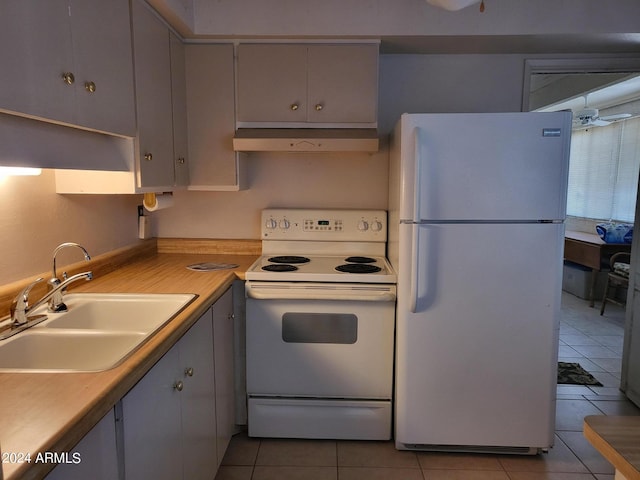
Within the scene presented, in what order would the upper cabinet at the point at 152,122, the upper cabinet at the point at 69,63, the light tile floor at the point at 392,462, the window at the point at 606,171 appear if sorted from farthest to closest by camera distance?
the window at the point at 606,171
the light tile floor at the point at 392,462
the upper cabinet at the point at 152,122
the upper cabinet at the point at 69,63

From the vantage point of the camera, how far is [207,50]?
2.43 metres

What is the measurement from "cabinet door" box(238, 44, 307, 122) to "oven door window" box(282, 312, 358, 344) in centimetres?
105

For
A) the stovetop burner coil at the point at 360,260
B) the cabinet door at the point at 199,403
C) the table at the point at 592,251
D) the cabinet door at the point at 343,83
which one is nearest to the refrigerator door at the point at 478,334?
the stovetop burner coil at the point at 360,260

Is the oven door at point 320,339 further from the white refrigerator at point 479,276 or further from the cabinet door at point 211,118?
the cabinet door at point 211,118

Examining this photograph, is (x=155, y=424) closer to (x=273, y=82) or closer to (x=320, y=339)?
(x=320, y=339)

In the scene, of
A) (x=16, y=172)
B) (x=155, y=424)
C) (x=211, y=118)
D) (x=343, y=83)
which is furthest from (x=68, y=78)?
(x=343, y=83)

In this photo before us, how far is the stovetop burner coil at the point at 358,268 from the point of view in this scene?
227 centimetres

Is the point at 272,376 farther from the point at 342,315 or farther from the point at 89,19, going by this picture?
the point at 89,19

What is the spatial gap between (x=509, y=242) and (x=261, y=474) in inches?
61.9

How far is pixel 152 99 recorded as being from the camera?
1997mm

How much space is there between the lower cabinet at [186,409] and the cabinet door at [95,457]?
0.06m

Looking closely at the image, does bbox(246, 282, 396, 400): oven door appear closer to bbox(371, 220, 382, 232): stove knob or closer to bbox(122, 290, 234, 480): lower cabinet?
bbox(122, 290, 234, 480): lower cabinet

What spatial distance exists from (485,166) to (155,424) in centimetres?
165

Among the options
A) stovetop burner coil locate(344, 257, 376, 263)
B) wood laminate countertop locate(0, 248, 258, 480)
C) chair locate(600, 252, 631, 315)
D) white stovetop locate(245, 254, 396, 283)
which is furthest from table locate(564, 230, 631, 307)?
wood laminate countertop locate(0, 248, 258, 480)
